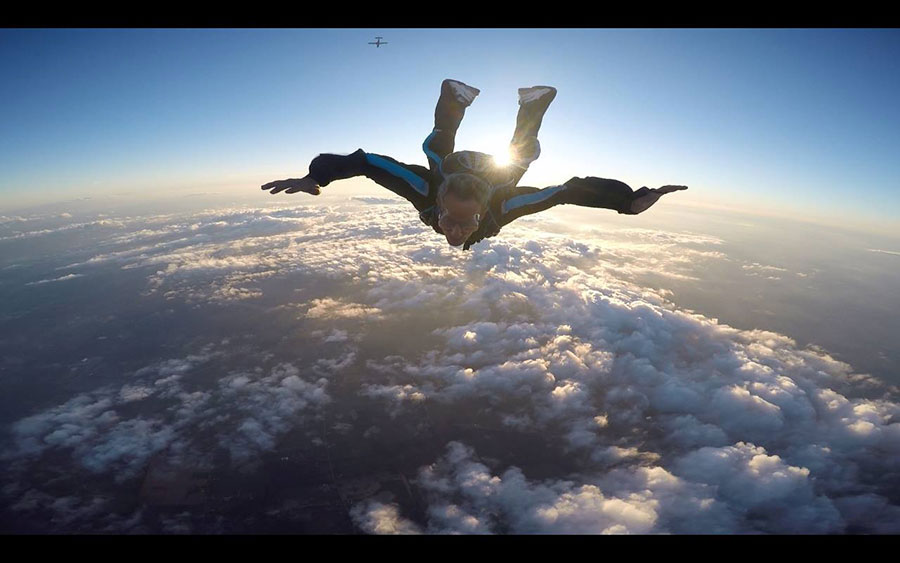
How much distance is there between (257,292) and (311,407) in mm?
51512

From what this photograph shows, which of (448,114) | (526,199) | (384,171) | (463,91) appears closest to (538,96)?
(463,91)

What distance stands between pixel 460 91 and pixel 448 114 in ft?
1.06

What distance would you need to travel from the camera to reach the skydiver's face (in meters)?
3.18

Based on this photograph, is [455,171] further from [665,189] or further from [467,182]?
[665,189]

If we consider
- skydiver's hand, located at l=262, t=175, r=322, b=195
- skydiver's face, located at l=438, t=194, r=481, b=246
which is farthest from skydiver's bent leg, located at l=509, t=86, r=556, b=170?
skydiver's hand, located at l=262, t=175, r=322, b=195

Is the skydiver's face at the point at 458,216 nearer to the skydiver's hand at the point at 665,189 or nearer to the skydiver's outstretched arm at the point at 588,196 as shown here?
the skydiver's outstretched arm at the point at 588,196

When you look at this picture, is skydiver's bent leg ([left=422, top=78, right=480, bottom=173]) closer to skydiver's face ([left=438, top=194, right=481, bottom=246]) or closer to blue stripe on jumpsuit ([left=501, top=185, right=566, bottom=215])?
blue stripe on jumpsuit ([left=501, top=185, right=566, bottom=215])

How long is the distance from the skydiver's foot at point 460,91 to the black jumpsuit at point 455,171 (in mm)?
35

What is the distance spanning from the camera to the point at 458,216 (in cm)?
324

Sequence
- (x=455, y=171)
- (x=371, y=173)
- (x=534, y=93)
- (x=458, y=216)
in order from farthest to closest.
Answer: (x=534, y=93), (x=371, y=173), (x=455, y=171), (x=458, y=216)

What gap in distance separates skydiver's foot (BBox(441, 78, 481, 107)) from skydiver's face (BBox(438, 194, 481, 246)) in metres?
1.97

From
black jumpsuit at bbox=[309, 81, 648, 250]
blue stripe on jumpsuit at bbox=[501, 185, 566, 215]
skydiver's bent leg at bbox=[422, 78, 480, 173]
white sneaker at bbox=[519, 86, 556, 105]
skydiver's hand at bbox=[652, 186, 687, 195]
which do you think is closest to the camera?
skydiver's hand at bbox=[652, 186, 687, 195]

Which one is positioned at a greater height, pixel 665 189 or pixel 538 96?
pixel 538 96

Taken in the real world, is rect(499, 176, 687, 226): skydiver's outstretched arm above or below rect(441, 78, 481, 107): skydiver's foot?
below
